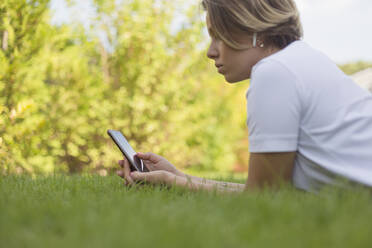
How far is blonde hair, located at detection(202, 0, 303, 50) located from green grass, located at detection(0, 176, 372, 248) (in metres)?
0.92

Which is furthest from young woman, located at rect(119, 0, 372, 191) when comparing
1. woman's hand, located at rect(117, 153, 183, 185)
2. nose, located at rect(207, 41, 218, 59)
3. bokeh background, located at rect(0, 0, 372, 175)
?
→ bokeh background, located at rect(0, 0, 372, 175)

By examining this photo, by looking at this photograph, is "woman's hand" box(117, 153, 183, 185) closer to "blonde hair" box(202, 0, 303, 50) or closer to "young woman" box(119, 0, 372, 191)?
"young woman" box(119, 0, 372, 191)

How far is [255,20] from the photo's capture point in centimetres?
222

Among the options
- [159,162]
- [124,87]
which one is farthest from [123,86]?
[159,162]

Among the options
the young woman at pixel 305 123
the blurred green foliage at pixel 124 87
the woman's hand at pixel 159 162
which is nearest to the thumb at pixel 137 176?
the woman's hand at pixel 159 162

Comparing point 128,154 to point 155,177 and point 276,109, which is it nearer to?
point 155,177

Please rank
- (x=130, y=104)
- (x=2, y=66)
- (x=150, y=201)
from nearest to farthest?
1. (x=150, y=201)
2. (x=2, y=66)
3. (x=130, y=104)

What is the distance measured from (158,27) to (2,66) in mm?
2915

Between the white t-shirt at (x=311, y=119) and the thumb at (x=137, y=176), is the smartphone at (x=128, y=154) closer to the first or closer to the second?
the thumb at (x=137, y=176)

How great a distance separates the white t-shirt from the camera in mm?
1872

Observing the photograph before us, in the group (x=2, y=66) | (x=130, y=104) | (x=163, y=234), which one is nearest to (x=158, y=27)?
(x=130, y=104)

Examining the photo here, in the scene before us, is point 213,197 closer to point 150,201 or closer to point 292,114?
point 150,201

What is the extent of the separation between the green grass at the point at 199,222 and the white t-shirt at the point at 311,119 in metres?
0.19

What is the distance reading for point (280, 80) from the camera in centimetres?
188
